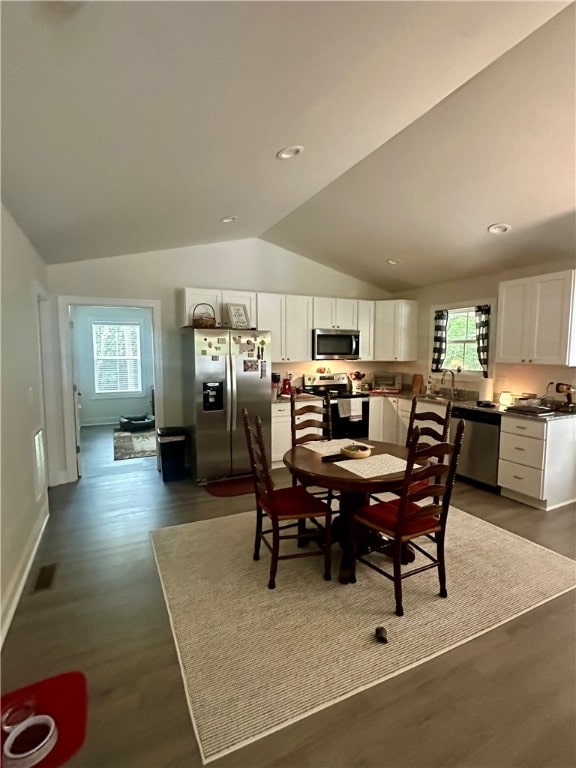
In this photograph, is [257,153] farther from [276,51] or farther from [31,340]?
[31,340]

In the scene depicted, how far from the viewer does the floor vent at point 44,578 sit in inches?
97.7

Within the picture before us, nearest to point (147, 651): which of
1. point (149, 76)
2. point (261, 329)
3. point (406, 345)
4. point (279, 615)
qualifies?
point (279, 615)

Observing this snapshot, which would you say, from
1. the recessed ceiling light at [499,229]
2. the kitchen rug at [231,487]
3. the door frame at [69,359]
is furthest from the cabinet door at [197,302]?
the recessed ceiling light at [499,229]

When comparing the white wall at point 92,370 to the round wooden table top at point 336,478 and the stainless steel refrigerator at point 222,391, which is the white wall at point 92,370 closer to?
the stainless steel refrigerator at point 222,391

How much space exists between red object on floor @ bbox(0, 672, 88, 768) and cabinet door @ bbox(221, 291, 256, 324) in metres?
3.82

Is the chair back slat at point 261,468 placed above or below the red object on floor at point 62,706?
above

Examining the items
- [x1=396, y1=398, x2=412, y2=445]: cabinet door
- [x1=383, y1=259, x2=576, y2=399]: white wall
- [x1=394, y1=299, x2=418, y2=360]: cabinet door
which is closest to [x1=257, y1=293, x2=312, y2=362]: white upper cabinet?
[x1=394, y1=299, x2=418, y2=360]: cabinet door

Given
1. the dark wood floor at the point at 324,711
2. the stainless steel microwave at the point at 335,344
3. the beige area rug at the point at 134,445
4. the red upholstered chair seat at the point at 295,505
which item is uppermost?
the stainless steel microwave at the point at 335,344

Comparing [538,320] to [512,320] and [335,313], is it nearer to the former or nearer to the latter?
[512,320]

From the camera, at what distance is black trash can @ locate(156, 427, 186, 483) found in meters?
4.46

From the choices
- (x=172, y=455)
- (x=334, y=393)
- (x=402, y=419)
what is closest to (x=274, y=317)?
(x=334, y=393)

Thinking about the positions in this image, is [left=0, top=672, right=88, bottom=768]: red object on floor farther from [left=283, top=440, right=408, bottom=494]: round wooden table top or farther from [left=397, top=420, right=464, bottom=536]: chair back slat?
[left=397, top=420, right=464, bottom=536]: chair back slat

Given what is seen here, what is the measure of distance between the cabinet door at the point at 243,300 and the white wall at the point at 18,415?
206cm

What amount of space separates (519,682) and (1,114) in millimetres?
3329
